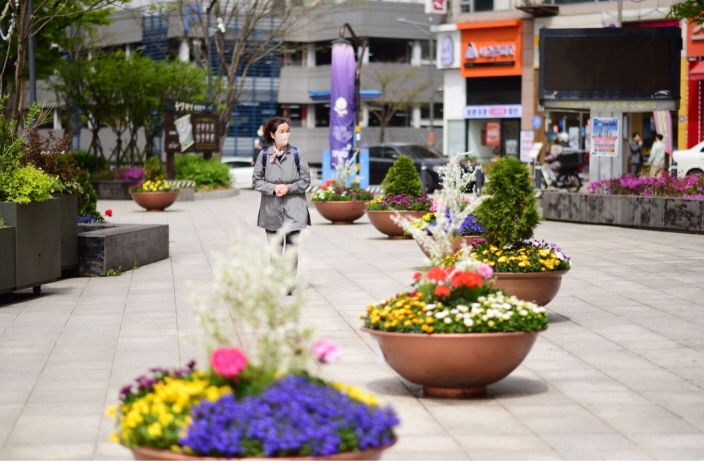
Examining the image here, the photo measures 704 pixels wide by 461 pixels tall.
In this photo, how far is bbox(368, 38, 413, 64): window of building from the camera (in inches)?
2717

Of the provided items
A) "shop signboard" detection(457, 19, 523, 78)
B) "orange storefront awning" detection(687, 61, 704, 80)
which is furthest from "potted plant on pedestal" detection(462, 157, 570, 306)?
"shop signboard" detection(457, 19, 523, 78)

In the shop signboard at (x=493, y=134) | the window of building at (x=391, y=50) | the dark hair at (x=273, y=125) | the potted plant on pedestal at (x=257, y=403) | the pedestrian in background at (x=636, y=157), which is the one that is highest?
the window of building at (x=391, y=50)

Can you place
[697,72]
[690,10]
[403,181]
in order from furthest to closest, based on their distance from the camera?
[697,72] < [690,10] < [403,181]

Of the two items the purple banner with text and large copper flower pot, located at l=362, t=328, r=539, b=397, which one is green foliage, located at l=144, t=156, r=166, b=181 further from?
large copper flower pot, located at l=362, t=328, r=539, b=397

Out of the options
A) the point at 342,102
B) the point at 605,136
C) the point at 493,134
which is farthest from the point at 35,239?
→ the point at 493,134

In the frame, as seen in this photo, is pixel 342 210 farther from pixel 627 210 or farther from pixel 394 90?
pixel 394 90

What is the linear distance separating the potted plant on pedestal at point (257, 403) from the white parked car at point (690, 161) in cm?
2789

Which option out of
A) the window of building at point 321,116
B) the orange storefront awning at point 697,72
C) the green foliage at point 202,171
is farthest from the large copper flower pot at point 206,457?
the window of building at point 321,116

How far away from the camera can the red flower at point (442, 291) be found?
23.3ft

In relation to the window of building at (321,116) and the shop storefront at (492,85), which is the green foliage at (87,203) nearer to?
the shop storefront at (492,85)

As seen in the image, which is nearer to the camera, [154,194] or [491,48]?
[154,194]

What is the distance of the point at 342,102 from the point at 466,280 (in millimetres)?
23970

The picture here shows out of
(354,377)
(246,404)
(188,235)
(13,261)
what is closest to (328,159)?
(188,235)

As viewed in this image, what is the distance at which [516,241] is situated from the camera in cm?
1053
